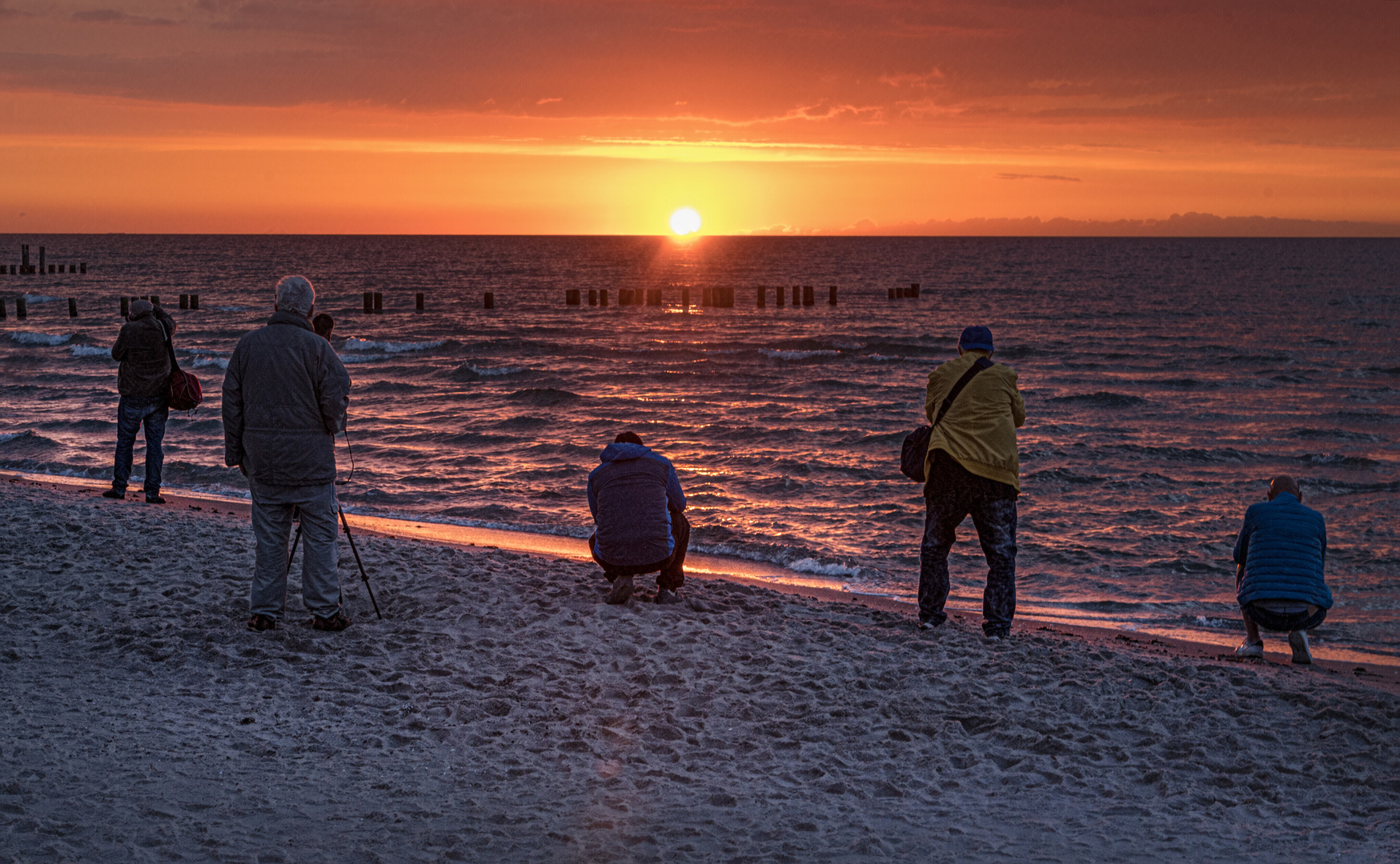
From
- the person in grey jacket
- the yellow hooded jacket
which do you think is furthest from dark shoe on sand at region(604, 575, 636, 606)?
the yellow hooded jacket

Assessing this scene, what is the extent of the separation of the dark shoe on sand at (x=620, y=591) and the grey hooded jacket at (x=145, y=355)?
5.76 m

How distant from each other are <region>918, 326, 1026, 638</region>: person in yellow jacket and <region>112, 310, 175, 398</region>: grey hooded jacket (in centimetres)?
758

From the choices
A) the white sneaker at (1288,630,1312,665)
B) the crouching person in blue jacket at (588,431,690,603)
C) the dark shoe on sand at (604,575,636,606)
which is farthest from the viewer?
the dark shoe on sand at (604,575,636,606)

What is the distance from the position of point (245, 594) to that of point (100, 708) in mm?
1916

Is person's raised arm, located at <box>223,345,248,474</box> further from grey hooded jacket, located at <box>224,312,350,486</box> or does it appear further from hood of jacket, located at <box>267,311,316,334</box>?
hood of jacket, located at <box>267,311,316,334</box>

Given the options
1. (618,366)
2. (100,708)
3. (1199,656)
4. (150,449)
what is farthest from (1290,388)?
(100,708)

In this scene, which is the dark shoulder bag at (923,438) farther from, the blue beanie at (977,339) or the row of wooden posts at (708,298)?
the row of wooden posts at (708,298)

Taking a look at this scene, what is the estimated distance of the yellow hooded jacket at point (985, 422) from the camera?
6520 mm

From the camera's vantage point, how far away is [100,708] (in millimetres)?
5156

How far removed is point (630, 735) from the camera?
5.17 meters

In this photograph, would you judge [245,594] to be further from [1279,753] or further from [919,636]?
[1279,753]

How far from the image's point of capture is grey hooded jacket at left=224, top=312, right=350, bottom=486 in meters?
5.83

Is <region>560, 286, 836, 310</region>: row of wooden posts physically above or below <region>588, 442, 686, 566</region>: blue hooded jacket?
above

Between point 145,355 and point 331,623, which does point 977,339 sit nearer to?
point 331,623
